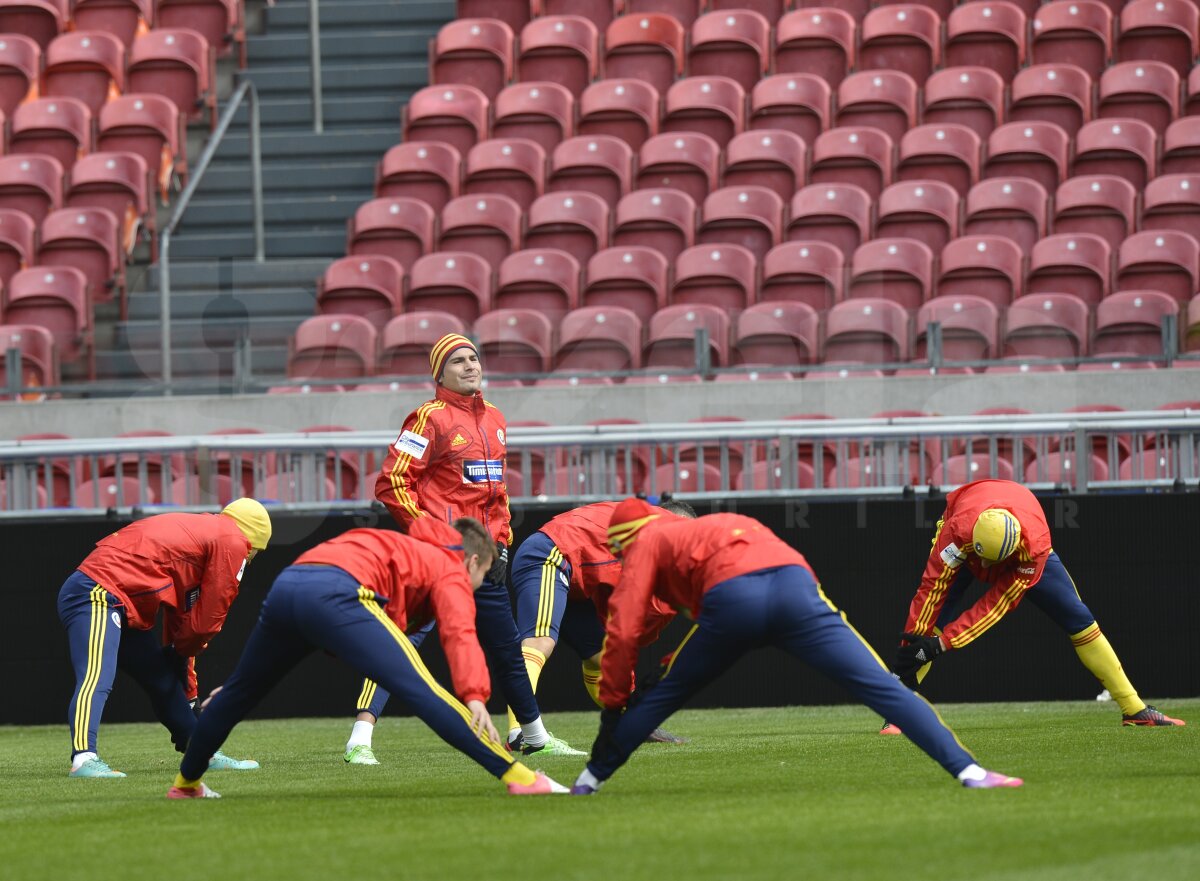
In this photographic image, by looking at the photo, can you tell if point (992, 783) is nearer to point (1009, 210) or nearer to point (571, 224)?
point (1009, 210)

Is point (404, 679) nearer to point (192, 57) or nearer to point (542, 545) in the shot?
point (542, 545)

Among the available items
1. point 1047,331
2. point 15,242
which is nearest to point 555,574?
point 1047,331

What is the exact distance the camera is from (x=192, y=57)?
19516 mm

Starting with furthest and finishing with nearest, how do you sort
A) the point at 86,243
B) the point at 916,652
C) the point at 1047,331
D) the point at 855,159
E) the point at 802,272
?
1. the point at 86,243
2. the point at 855,159
3. the point at 802,272
4. the point at 1047,331
5. the point at 916,652

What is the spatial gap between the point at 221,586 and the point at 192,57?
1205 centimetres

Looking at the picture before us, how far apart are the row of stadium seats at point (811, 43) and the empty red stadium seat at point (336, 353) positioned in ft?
17.9

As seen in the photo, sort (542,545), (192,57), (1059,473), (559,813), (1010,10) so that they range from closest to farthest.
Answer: (559,813) < (542,545) < (1059,473) < (1010,10) < (192,57)

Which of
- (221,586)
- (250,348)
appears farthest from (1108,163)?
(221,586)

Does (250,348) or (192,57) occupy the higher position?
(192,57)

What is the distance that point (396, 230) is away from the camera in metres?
17.2

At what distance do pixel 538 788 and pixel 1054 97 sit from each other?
1242 centimetres

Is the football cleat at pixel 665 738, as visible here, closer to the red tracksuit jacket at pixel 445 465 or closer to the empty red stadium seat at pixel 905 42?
the red tracksuit jacket at pixel 445 465

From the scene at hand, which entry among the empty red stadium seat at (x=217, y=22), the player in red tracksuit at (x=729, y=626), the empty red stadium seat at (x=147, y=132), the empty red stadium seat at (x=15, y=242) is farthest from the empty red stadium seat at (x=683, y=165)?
the player in red tracksuit at (x=729, y=626)

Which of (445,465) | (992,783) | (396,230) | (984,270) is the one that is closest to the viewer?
(992,783)
